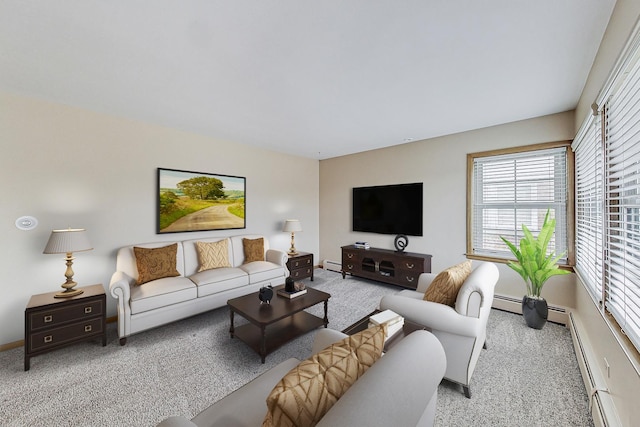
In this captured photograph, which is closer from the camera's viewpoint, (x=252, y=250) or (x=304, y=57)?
(x=304, y=57)

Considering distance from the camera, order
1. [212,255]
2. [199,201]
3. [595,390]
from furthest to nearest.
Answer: [199,201] → [212,255] → [595,390]

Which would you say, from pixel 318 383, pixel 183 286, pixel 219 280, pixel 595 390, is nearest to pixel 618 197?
pixel 595 390

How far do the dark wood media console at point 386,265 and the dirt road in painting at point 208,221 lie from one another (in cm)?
219

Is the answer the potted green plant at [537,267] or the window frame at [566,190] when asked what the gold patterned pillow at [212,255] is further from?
the potted green plant at [537,267]

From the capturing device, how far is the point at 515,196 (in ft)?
11.4

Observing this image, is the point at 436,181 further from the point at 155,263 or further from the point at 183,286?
the point at 155,263

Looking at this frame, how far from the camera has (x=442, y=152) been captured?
406cm

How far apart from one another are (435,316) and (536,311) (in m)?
1.91

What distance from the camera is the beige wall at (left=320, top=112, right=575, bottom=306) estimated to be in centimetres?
324

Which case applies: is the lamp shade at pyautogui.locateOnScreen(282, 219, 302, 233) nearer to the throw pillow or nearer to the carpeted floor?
the throw pillow

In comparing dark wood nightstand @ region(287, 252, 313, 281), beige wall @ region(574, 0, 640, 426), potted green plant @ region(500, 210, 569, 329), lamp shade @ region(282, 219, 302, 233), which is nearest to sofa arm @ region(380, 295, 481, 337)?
beige wall @ region(574, 0, 640, 426)

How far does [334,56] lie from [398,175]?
303 centimetres

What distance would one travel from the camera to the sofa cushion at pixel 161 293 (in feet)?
8.79

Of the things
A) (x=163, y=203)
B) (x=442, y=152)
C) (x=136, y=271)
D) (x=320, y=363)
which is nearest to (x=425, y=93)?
(x=442, y=152)
